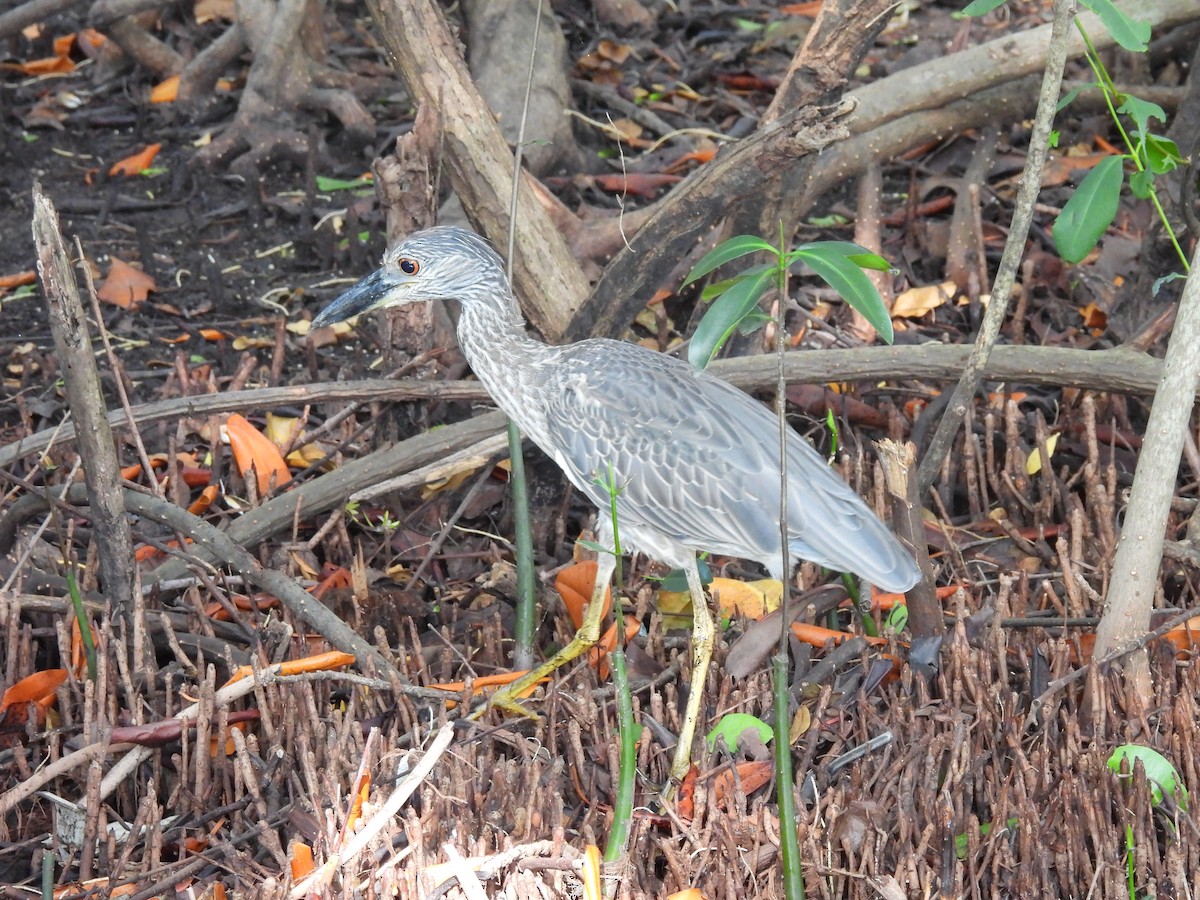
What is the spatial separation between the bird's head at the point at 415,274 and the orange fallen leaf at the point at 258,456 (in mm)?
726

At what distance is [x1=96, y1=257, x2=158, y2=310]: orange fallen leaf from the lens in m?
4.99

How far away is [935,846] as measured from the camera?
2.61 metres

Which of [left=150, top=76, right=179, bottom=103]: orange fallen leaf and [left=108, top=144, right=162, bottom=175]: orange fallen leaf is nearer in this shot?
[left=108, top=144, right=162, bottom=175]: orange fallen leaf

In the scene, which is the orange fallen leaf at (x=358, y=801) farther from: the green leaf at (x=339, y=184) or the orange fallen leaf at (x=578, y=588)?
the green leaf at (x=339, y=184)

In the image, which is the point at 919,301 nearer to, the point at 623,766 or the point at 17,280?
the point at 623,766

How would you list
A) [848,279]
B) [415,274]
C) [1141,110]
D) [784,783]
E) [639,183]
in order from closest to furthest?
1. [784,783]
2. [848,279]
3. [1141,110]
4. [415,274]
5. [639,183]

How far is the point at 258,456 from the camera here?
407cm

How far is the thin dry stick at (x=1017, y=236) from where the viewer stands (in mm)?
3064

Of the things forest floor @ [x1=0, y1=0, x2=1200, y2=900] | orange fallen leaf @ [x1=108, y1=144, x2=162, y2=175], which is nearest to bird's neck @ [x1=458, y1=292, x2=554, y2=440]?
forest floor @ [x1=0, y1=0, x2=1200, y2=900]

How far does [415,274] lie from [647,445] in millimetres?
727

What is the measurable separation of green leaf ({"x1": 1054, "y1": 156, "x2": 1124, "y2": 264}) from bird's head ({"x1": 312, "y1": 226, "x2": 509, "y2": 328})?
1.43 meters

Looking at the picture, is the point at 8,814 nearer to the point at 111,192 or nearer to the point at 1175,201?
the point at 111,192

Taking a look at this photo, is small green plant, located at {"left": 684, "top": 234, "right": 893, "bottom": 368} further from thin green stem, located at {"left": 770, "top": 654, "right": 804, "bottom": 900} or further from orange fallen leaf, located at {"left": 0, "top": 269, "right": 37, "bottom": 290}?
orange fallen leaf, located at {"left": 0, "top": 269, "right": 37, "bottom": 290}

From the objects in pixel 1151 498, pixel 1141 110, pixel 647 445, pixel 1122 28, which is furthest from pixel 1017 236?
pixel 647 445
